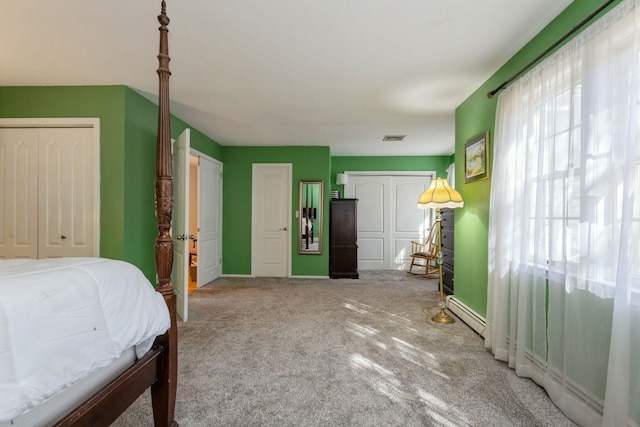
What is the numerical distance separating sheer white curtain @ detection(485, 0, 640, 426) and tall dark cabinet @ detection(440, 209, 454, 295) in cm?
174

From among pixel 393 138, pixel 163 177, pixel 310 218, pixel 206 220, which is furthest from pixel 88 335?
pixel 393 138

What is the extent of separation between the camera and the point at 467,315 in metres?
3.00

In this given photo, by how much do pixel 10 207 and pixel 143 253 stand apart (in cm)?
134

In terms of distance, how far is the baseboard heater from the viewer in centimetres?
273

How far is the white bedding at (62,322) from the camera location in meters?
0.79

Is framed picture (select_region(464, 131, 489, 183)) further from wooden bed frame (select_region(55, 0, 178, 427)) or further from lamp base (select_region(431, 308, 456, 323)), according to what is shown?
wooden bed frame (select_region(55, 0, 178, 427))

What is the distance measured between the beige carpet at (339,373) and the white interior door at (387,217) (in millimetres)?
2650

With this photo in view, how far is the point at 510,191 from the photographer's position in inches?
88.4

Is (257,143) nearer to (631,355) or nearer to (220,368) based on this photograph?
(220,368)

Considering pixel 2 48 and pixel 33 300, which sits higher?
pixel 2 48

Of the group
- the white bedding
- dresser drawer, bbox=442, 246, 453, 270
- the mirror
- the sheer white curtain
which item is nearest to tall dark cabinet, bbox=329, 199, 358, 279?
the mirror

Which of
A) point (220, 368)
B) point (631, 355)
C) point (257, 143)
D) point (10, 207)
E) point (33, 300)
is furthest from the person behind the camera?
point (257, 143)

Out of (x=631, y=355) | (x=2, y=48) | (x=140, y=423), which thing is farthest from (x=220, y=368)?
(x=2, y=48)

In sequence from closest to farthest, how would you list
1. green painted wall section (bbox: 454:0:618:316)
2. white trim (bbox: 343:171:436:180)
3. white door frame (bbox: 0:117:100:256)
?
green painted wall section (bbox: 454:0:618:316)
white door frame (bbox: 0:117:100:256)
white trim (bbox: 343:171:436:180)
